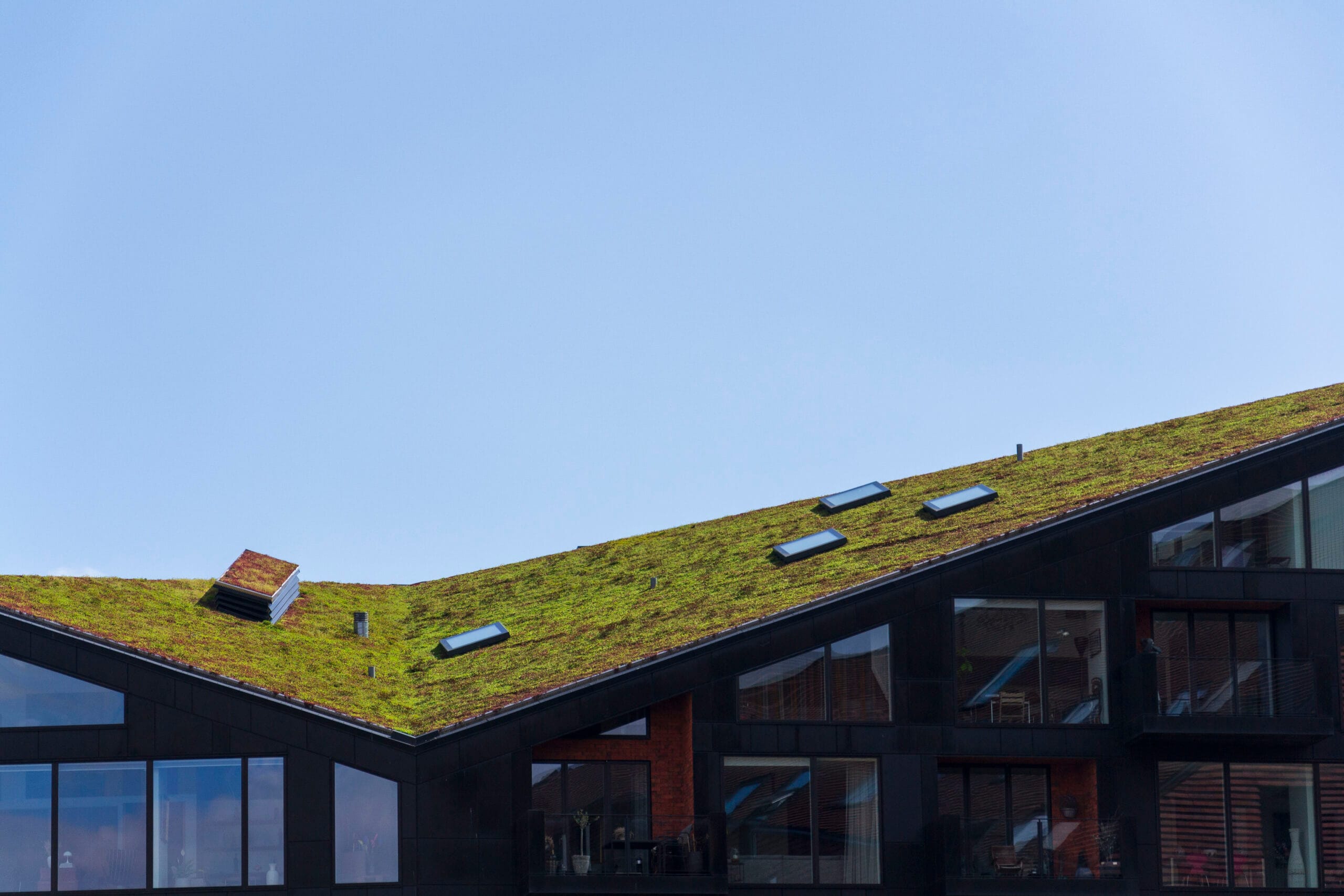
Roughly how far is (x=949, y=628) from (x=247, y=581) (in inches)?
591

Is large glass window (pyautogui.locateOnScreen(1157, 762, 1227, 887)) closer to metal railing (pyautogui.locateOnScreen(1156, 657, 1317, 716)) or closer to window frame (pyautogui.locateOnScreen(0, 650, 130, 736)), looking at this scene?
metal railing (pyautogui.locateOnScreen(1156, 657, 1317, 716))

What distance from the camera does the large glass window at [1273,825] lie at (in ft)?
105

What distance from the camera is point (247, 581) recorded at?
126 feet

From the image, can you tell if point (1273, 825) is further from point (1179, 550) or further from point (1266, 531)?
point (1266, 531)

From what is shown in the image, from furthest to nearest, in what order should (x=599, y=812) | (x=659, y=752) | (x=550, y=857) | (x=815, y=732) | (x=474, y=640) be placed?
(x=474, y=640), (x=659, y=752), (x=599, y=812), (x=815, y=732), (x=550, y=857)

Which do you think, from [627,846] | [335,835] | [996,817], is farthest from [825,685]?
[335,835]

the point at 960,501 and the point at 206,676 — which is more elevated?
the point at 960,501

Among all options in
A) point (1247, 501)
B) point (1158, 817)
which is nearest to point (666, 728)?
point (1158, 817)

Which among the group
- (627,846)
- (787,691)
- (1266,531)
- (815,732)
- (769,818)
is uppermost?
(1266,531)

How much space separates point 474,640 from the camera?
3756cm

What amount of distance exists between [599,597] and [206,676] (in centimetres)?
1023

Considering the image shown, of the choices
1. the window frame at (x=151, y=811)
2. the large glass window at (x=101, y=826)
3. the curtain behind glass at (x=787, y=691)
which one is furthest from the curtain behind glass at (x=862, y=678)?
the large glass window at (x=101, y=826)

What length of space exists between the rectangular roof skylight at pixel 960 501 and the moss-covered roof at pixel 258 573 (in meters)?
13.7

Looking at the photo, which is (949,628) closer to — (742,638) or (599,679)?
(742,638)
